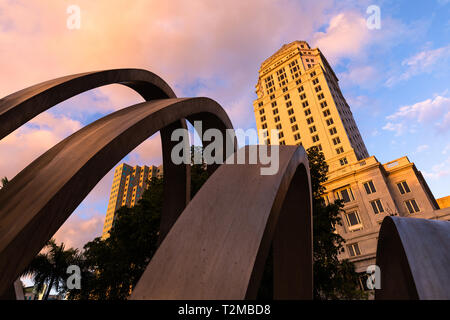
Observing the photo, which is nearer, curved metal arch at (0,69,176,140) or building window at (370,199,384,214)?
curved metal arch at (0,69,176,140)

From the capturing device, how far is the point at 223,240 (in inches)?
122

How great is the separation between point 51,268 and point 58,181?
24333 mm

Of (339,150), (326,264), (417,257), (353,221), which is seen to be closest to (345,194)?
(353,221)

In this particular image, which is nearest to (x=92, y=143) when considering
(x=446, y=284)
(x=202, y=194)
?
(x=202, y=194)

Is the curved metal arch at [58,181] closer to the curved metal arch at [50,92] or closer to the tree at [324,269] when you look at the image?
the curved metal arch at [50,92]

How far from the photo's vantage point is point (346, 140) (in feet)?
155

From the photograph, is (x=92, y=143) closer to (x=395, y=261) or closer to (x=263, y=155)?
(x=263, y=155)

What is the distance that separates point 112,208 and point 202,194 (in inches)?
5723

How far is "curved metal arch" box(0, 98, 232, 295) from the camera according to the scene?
4121 millimetres

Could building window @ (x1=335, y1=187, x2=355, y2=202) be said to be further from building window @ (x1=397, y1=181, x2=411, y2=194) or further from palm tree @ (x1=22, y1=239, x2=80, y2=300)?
palm tree @ (x1=22, y1=239, x2=80, y2=300)

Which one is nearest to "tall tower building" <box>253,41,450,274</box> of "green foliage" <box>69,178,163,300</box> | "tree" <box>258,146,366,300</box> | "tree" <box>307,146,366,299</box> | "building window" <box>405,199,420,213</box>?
"building window" <box>405,199,420,213</box>

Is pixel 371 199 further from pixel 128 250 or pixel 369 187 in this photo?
pixel 128 250

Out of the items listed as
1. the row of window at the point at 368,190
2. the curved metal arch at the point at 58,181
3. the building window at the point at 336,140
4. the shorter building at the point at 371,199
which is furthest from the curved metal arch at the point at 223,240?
the building window at the point at 336,140

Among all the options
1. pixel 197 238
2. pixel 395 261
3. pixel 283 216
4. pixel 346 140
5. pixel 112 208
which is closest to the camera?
pixel 197 238
